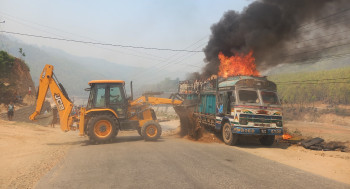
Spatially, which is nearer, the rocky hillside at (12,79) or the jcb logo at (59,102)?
the jcb logo at (59,102)

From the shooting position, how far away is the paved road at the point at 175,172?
228 inches

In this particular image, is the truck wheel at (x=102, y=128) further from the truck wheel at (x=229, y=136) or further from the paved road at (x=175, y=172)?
the truck wheel at (x=229, y=136)

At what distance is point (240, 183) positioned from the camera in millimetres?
5824

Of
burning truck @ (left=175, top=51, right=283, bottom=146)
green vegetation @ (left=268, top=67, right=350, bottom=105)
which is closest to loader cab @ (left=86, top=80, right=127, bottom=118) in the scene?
burning truck @ (left=175, top=51, right=283, bottom=146)

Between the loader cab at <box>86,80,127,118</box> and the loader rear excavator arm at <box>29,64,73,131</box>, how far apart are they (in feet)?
3.65

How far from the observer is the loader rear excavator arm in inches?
497

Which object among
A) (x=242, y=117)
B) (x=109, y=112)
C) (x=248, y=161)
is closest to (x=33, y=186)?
(x=248, y=161)

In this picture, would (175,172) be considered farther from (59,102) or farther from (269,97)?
(59,102)

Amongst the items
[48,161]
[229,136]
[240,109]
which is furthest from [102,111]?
[240,109]

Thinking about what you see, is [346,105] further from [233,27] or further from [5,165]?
[5,165]

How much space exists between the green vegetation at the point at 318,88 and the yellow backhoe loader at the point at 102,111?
117 ft

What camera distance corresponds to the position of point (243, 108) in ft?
36.7

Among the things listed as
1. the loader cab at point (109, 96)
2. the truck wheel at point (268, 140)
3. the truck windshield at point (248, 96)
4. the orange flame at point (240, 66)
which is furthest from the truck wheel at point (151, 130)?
the orange flame at point (240, 66)

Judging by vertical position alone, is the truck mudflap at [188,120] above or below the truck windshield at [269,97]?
below
